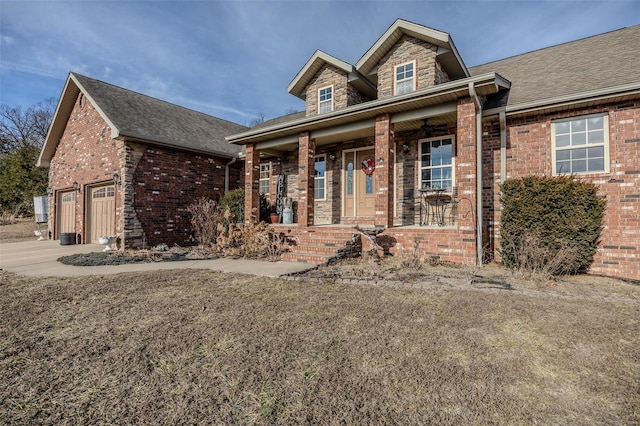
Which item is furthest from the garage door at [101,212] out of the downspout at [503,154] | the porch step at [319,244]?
the downspout at [503,154]

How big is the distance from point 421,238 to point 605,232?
3537 mm

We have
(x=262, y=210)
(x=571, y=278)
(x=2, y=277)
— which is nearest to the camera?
(x=571, y=278)

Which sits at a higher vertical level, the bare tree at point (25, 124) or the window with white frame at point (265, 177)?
the bare tree at point (25, 124)

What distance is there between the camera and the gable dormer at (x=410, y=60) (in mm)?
8711

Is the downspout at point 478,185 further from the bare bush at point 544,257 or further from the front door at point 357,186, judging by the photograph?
the front door at point 357,186

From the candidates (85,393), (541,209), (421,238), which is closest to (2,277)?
(85,393)

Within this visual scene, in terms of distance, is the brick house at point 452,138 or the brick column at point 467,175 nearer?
the brick house at point 452,138

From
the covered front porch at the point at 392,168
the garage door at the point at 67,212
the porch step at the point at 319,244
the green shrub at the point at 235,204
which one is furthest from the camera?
the garage door at the point at 67,212

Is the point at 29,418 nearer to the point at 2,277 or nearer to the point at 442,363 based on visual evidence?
the point at 442,363

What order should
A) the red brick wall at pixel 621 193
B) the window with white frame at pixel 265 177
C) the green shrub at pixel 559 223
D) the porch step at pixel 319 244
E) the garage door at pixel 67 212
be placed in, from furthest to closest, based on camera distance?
the garage door at pixel 67 212 → the window with white frame at pixel 265 177 → the porch step at pixel 319 244 → the red brick wall at pixel 621 193 → the green shrub at pixel 559 223

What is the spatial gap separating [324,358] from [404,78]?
8653mm

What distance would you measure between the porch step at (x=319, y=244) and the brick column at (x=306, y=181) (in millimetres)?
561

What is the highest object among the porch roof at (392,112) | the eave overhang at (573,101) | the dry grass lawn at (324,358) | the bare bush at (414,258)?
the porch roof at (392,112)

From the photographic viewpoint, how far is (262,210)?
12.1 metres
